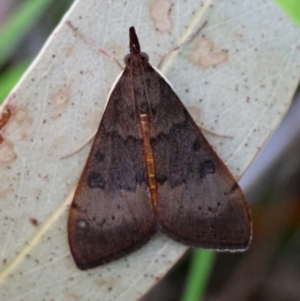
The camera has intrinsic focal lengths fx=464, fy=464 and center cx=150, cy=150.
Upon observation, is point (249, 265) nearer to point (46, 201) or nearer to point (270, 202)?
point (270, 202)

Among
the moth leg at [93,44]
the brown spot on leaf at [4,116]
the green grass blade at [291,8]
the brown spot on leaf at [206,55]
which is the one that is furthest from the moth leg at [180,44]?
the brown spot on leaf at [4,116]

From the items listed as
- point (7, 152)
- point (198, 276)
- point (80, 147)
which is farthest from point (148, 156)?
point (198, 276)

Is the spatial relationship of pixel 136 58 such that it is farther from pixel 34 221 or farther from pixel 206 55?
pixel 34 221

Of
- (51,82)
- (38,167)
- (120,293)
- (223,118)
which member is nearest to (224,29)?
(223,118)

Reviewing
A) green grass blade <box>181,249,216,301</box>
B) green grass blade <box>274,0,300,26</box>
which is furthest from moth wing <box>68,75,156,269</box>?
green grass blade <box>274,0,300,26</box>

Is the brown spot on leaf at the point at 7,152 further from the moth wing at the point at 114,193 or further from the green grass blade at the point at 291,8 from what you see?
the green grass blade at the point at 291,8
